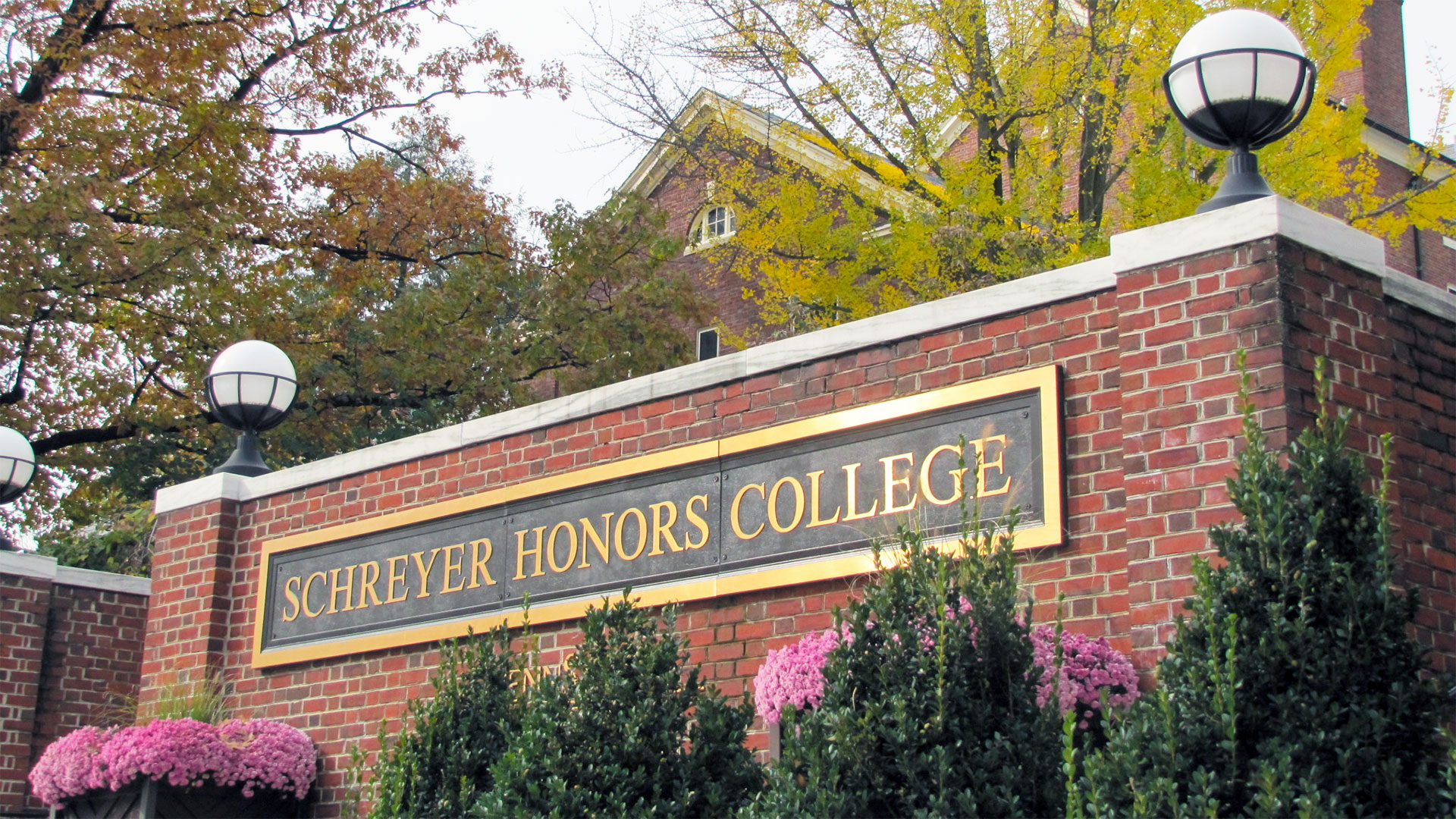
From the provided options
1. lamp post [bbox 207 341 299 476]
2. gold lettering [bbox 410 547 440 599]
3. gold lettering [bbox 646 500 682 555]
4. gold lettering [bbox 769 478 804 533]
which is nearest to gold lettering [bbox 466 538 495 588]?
gold lettering [bbox 410 547 440 599]

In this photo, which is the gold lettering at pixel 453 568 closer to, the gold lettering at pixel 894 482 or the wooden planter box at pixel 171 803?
the wooden planter box at pixel 171 803

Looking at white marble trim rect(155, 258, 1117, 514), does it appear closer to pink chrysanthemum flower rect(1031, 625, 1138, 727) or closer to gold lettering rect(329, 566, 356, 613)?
gold lettering rect(329, 566, 356, 613)

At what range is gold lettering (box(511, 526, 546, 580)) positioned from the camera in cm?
809

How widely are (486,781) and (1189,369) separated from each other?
128 inches

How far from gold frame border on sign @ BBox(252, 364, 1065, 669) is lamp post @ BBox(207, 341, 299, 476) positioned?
894mm

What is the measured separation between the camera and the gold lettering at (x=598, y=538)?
7754 mm

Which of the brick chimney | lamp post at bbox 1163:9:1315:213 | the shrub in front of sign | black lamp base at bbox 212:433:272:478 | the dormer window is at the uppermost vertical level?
the brick chimney

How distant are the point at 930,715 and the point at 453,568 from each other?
15.2ft

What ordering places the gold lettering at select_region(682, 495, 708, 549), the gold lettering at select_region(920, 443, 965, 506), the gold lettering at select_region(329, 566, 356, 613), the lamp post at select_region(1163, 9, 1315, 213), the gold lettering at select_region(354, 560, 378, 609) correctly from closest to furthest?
the lamp post at select_region(1163, 9, 1315, 213)
the gold lettering at select_region(920, 443, 965, 506)
the gold lettering at select_region(682, 495, 708, 549)
the gold lettering at select_region(354, 560, 378, 609)
the gold lettering at select_region(329, 566, 356, 613)

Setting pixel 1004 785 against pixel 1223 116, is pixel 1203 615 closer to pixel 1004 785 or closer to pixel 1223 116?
pixel 1004 785

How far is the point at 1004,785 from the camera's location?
4.29 metres

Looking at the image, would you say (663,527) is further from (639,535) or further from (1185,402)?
(1185,402)

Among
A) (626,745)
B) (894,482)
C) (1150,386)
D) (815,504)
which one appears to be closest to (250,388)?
(815,504)

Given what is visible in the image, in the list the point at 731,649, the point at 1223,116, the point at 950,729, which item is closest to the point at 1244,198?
the point at 1223,116
